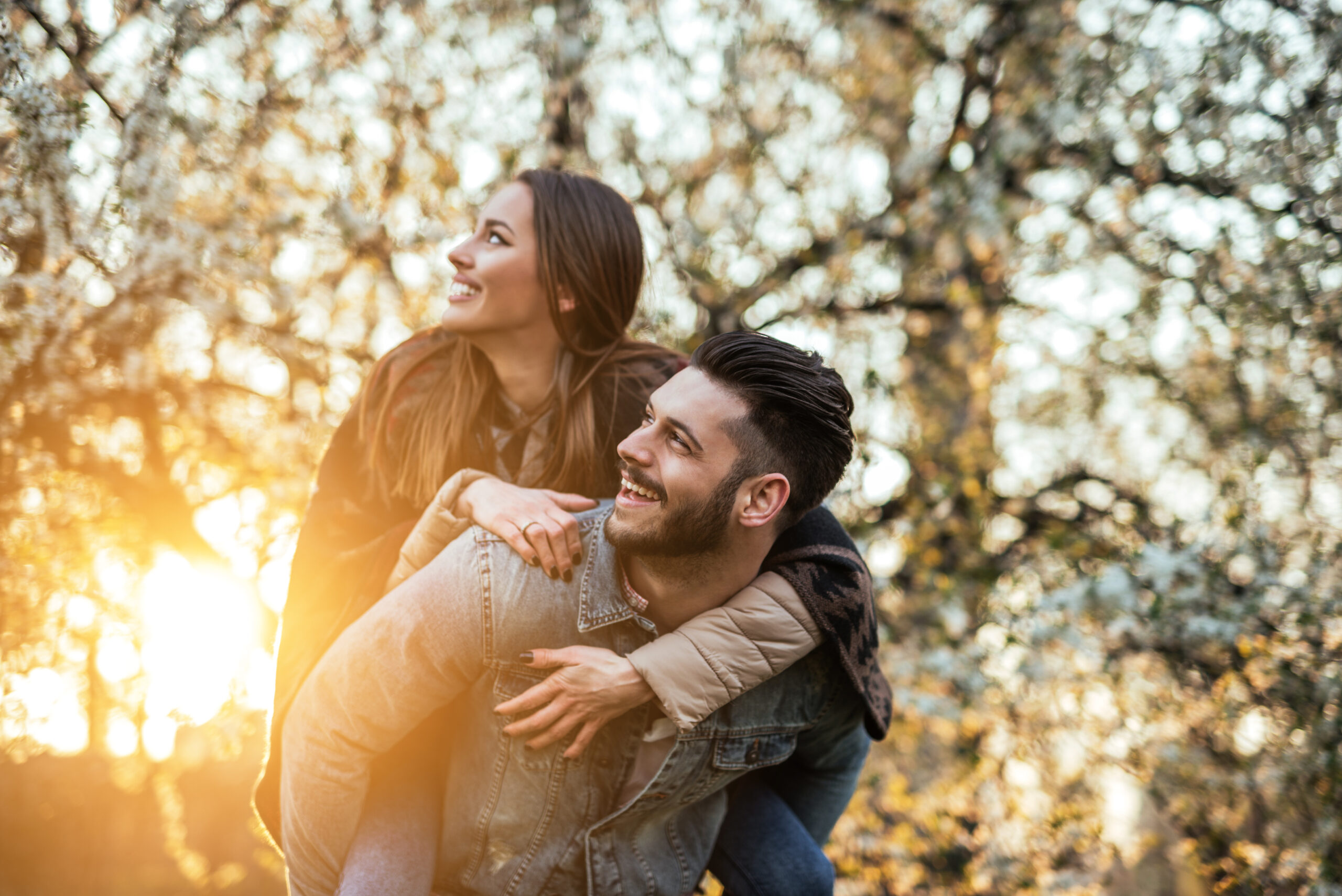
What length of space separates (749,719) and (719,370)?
92cm

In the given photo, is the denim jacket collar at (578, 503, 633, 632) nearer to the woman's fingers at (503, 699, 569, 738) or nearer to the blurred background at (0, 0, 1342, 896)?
the woman's fingers at (503, 699, 569, 738)

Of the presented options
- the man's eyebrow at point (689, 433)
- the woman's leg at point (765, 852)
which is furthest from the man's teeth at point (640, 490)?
the woman's leg at point (765, 852)

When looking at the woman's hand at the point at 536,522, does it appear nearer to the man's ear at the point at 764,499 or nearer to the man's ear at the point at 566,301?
the man's ear at the point at 764,499

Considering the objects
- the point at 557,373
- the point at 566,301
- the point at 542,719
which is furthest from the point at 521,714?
the point at 566,301

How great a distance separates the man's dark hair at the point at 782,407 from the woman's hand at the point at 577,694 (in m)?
0.51

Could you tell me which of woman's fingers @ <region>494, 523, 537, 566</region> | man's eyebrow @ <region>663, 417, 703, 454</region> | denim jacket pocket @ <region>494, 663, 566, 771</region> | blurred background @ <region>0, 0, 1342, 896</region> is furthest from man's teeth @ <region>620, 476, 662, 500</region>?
blurred background @ <region>0, 0, 1342, 896</region>

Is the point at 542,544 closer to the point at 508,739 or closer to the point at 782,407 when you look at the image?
the point at 508,739

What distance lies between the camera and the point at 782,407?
1.93m

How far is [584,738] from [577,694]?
0.15m

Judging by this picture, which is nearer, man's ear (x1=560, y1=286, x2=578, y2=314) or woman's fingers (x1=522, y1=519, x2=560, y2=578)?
woman's fingers (x1=522, y1=519, x2=560, y2=578)

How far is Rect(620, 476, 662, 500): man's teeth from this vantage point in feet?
6.13

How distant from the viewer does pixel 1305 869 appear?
3738mm

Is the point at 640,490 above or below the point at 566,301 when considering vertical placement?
below

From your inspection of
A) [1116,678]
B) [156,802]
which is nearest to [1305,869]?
[1116,678]
